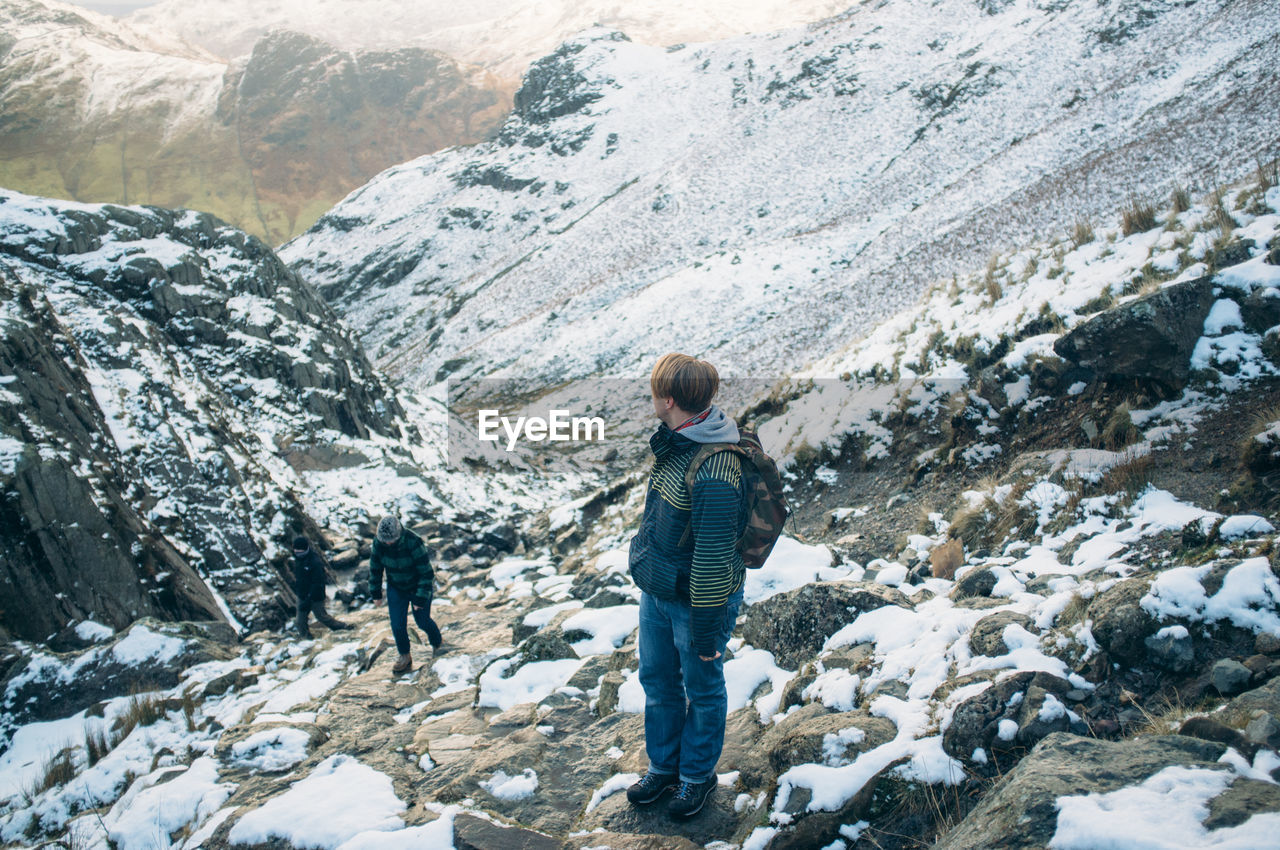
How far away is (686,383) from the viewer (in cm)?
318

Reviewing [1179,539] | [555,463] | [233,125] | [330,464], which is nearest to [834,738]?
[1179,539]

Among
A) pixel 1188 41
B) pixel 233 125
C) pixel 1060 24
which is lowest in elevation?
pixel 1188 41

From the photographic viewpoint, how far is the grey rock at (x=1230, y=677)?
2643mm

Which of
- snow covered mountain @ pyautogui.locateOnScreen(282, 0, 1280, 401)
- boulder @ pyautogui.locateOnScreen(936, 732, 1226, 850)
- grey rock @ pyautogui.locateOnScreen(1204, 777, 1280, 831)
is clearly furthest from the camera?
snow covered mountain @ pyautogui.locateOnScreen(282, 0, 1280, 401)

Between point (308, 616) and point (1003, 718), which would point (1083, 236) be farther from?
point (308, 616)

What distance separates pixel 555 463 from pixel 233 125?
133877 mm

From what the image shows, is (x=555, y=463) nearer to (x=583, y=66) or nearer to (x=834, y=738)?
(x=834, y=738)

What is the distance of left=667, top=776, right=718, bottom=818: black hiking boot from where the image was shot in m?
3.33

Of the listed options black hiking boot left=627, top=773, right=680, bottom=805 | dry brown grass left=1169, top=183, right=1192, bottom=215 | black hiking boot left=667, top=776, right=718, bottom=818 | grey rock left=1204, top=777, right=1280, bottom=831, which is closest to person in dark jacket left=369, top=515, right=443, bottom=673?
black hiking boot left=627, top=773, right=680, bottom=805

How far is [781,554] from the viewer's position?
20.9 ft

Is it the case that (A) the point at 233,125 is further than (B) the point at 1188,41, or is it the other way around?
(A) the point at 233,125

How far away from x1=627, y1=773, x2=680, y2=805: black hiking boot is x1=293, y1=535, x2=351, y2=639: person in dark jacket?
762 centimetres

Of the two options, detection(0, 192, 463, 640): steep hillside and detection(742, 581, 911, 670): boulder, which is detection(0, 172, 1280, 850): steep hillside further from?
detection(0, 192, 463, 640): steep hillside

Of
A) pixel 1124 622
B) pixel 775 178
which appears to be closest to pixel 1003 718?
pixel 1124 622
